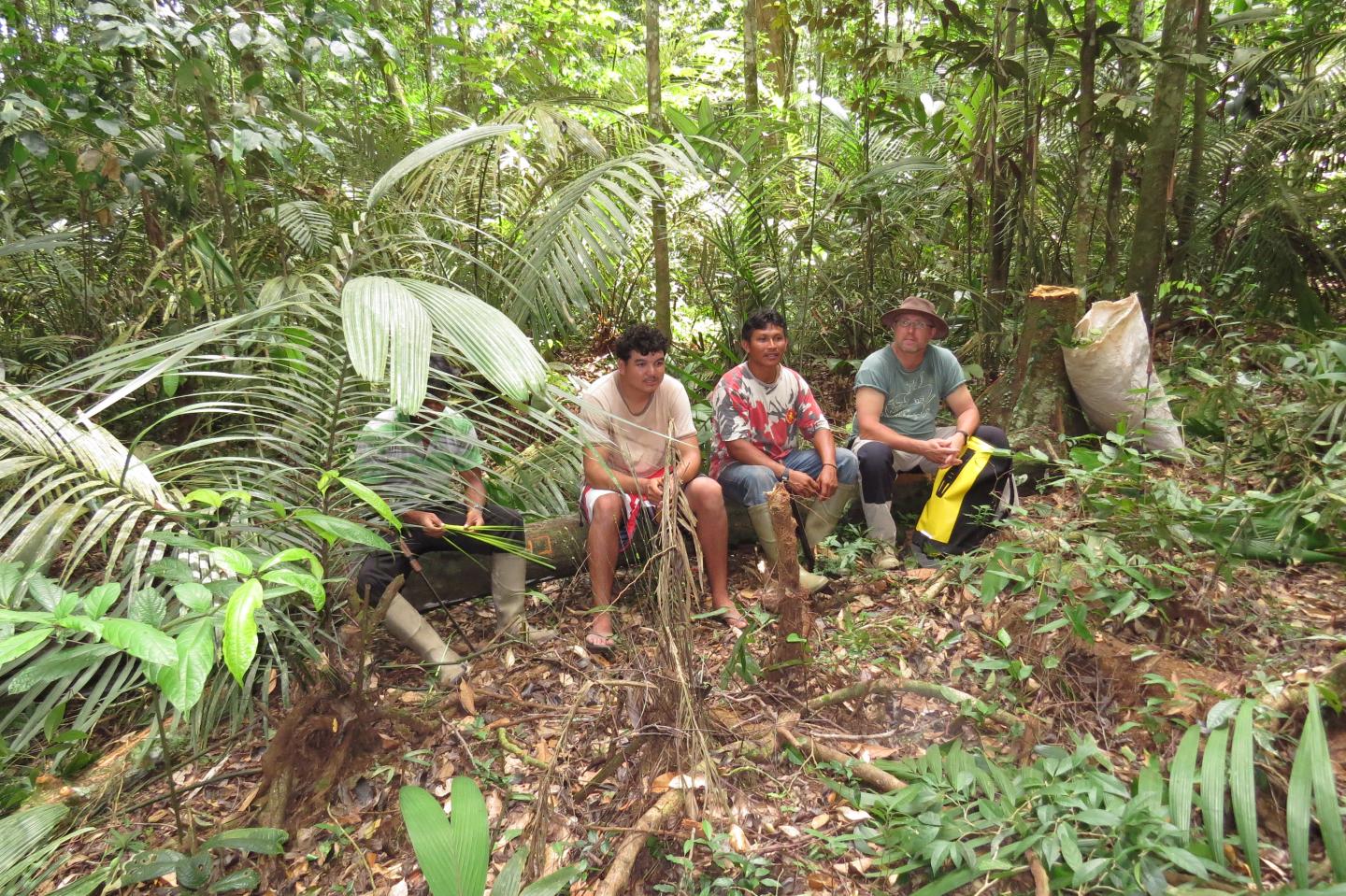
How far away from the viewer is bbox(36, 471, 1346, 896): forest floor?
5.92 feet

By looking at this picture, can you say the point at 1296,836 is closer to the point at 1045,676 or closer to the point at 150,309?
the point at 1045,676

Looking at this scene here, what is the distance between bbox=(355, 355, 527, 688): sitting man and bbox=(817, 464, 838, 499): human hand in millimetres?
1254

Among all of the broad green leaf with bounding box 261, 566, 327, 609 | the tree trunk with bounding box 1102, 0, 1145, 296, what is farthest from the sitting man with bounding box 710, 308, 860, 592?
the tree trunk with bounding box 1102, 0, 1145, 296

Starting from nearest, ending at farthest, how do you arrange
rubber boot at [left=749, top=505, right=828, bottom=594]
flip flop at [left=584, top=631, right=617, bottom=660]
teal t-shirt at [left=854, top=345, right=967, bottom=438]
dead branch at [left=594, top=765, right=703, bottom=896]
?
dead branch at [left=594, top=765, right=703, bottom=896] < flip flop at [left=584, top=631, right=617, bottom=660] < rubber boot at [left=749, top=505, right=828, bottom=594] < teal t-shirt at [left=854, top=345, right=967, bottom=438]

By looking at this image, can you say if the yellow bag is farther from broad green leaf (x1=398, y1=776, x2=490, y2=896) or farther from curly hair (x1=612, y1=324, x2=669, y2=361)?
broad green leaf (x1=398, y1=776, x2=490, y2=896)

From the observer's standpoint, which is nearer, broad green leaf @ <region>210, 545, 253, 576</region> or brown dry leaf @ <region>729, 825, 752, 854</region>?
broad green leaf @ <region>210, 545, 253, 576</region>

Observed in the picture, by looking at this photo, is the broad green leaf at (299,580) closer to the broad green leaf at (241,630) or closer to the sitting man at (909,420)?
the broad green leaf at (241,630)

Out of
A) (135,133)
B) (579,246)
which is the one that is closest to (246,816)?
(579,246)

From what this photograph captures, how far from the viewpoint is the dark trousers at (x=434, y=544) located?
103 inches

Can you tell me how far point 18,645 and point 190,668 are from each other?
211 millimetres

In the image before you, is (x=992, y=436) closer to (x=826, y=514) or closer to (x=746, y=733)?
(x=826, y=514)

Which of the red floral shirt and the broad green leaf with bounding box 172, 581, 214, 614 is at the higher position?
the broad green leaf with bounding box 172, 581, 214, 614

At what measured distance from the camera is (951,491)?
10.3 feet

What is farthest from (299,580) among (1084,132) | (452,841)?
(1084,132)
